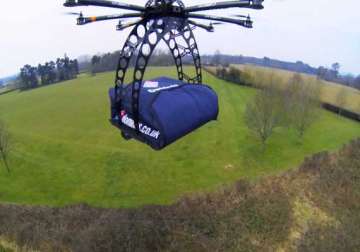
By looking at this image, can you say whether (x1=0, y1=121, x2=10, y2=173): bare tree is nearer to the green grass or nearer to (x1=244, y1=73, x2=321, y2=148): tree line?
the green grass

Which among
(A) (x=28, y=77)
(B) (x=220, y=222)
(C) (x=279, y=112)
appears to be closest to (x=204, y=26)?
(B) (x=220, y=222)

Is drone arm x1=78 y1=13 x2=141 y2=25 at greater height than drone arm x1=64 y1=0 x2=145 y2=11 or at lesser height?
lesser

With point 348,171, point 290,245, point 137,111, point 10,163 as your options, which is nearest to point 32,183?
point 10,163

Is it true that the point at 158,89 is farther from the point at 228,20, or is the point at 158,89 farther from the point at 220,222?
the point at 220,222

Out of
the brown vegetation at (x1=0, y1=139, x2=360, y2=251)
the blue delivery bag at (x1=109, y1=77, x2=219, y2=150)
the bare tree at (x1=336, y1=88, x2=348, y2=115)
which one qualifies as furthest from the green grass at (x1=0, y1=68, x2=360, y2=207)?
the blue delivery bag at (x1=109, y1=77, x2=219, y2=150)

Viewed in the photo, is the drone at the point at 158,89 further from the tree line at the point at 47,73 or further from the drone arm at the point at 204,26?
the tree line at the point at 47,73
